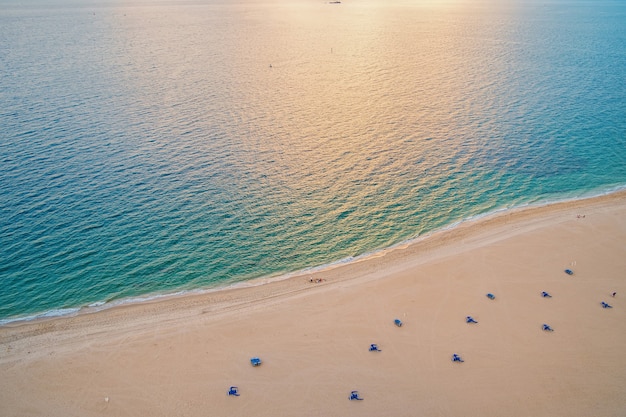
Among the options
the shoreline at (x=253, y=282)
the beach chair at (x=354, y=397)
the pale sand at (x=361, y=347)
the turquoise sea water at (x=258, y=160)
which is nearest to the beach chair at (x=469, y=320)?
the pale sand at (x=361, y=347)

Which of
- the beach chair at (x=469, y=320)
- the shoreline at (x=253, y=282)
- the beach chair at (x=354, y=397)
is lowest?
the beach chair at (x=469, y=320)

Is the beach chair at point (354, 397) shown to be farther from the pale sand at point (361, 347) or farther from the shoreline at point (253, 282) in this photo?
the shoreline at point (253, 282)

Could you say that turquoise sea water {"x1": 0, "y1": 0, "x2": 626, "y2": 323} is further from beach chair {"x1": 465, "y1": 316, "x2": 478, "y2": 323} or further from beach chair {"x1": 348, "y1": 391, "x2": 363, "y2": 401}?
beach chair {"x1": 348, "y1": 391, "x2": 363, "y2": 401}

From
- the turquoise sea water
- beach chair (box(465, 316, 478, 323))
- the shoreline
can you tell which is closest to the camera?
beach chair (box(465, 316, 478, 323))

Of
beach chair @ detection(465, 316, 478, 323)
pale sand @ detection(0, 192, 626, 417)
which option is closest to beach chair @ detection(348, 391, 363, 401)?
pale sand @ detection(0, 192, 626, 417)

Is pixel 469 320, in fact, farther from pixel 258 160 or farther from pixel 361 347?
pixel 258 160

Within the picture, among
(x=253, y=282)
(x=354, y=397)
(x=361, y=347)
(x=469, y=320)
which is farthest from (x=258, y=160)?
(x=354, y=397)

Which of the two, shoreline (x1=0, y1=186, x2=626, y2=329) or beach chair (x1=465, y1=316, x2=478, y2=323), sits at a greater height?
shoreline (x1=0, y1=186, x2=626, y2=329)
